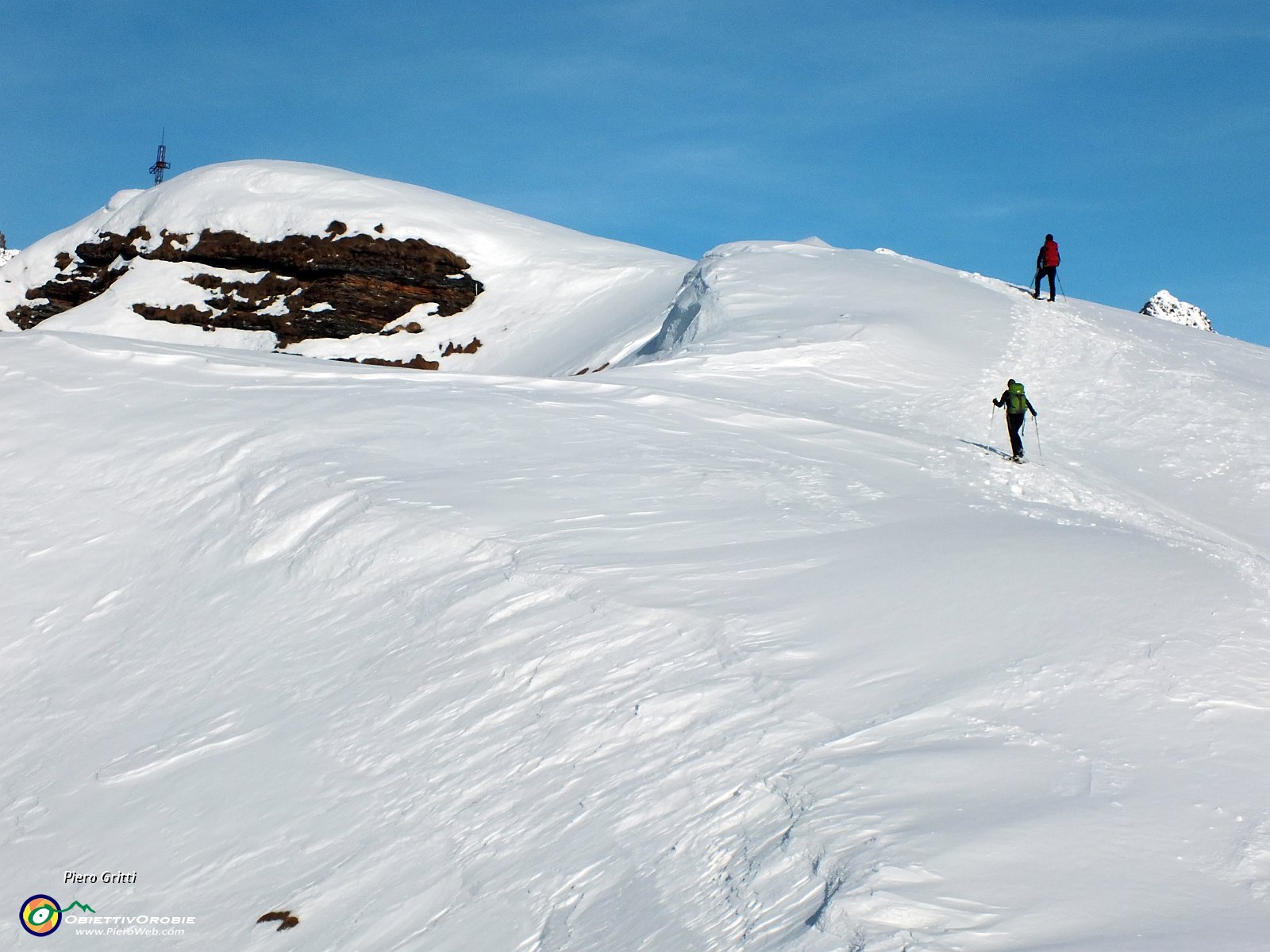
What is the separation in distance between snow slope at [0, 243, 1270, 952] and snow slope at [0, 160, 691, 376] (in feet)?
57.7

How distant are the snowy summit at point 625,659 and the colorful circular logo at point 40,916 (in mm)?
121

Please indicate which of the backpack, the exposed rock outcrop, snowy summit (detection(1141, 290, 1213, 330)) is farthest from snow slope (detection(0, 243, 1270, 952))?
snowy summit (detection(1141, 290, 1213, 330))

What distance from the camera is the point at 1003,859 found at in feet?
16.6

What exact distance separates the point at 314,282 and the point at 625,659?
1210 inches

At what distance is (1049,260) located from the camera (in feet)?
72.3

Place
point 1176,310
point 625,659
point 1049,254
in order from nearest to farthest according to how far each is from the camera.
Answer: point 625,659 → point 1049,254 → point 1176,310

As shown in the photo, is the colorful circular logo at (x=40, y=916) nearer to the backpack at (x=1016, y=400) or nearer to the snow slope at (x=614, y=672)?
the snow slope at (x=614, y=672)

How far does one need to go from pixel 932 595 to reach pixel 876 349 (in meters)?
11.0

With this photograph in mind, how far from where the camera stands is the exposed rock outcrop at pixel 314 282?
3547cm

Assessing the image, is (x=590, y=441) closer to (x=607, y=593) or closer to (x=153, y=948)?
(x=607, y=593)

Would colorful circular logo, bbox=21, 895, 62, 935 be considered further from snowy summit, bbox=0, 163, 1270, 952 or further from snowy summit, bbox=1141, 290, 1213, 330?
snowy summit, bbox=1141, 290, 1213, 330

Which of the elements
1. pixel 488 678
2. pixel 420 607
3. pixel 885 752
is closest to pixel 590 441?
pixel 420 607

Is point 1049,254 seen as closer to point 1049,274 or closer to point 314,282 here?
point 1049,274


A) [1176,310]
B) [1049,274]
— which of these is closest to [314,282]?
[1049,274]
